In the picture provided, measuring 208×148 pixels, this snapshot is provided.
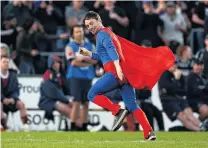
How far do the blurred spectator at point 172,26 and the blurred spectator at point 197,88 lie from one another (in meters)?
1.63

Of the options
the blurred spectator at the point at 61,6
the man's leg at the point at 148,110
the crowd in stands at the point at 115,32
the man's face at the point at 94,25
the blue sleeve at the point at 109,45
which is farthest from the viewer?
the blurred spectator at the point at 61,6

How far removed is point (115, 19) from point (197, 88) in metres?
2.93

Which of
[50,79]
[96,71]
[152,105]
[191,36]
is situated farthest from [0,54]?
[191,36]

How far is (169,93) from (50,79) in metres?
3.05

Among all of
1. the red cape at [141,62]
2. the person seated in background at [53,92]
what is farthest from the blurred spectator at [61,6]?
the red cape at [141,62]

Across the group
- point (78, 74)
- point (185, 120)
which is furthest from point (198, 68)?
Answer: point (78, 74)

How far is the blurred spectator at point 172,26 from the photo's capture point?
21.0 m

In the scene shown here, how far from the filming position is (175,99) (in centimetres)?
1959

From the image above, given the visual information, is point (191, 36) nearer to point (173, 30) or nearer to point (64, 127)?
point (173, 30)

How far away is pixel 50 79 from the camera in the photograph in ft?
64.3

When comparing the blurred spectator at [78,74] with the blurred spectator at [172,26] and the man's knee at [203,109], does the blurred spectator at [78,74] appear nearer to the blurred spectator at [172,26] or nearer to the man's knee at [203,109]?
the man's knee at [203,109]

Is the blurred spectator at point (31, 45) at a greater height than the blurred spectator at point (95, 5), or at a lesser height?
lesser

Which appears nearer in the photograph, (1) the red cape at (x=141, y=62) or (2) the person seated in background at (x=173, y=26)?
(1) the red cape at (x=141, y=62)

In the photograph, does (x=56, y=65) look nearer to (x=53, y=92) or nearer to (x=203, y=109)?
(x=53, y=92)
